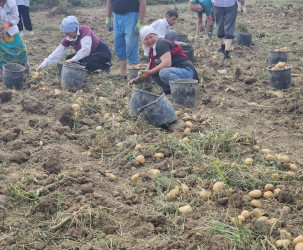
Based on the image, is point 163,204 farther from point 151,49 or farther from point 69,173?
point 151,49

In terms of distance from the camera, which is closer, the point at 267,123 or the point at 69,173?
the point at 69,173

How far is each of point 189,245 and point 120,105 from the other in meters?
3.01

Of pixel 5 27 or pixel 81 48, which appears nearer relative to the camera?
pixel 81 48

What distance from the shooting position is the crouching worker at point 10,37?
22.1 ft

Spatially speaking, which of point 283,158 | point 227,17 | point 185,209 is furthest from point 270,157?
point 227,17

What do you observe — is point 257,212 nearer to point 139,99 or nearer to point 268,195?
point 268,195

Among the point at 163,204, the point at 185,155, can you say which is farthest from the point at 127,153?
the point at 163,204

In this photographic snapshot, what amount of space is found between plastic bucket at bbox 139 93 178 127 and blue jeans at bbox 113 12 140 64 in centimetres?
213

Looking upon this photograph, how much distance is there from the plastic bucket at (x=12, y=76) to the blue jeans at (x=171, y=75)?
213cm

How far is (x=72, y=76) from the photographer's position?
20.0 ft

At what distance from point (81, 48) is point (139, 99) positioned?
208cm

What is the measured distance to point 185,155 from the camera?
3.99 meters

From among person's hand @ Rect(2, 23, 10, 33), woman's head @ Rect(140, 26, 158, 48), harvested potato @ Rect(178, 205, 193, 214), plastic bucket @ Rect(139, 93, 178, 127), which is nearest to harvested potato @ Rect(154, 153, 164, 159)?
plastic bucket @ Rect(139, 93, 178, 127)

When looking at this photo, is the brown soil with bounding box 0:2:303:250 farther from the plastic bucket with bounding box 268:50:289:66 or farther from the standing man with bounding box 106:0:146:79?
the standing man with bounding box 106:0:146:79
